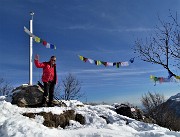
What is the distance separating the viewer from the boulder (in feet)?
48.8

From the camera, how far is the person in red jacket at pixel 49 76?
1411 centimetres

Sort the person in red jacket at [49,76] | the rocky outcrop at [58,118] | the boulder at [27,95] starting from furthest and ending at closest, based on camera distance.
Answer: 1. the boulder at [27,95]
2. the person in red jacket at [49,76]
3. the rocky outcrop at [58,118]

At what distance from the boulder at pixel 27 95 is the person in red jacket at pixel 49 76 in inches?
32.7

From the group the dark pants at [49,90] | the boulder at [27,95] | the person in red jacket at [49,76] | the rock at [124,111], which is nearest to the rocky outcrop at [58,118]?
the dark pants at [49,90]

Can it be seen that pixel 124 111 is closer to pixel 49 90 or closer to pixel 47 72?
pixel 49 90

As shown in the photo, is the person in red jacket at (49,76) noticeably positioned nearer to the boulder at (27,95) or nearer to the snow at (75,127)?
the boulder at (27,95)

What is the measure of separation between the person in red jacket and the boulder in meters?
0.83

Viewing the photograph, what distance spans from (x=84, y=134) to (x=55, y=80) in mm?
5190

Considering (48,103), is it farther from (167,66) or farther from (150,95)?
(150,95)

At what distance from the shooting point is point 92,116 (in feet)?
43.7

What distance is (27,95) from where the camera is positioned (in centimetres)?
1534

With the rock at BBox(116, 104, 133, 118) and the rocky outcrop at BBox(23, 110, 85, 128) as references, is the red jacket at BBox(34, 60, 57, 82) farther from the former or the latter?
the rock at BBox(116, 104, 133, 118)

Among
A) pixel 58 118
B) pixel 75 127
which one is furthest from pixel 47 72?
pixel 75 127

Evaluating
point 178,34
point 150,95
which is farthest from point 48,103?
point 150,95
